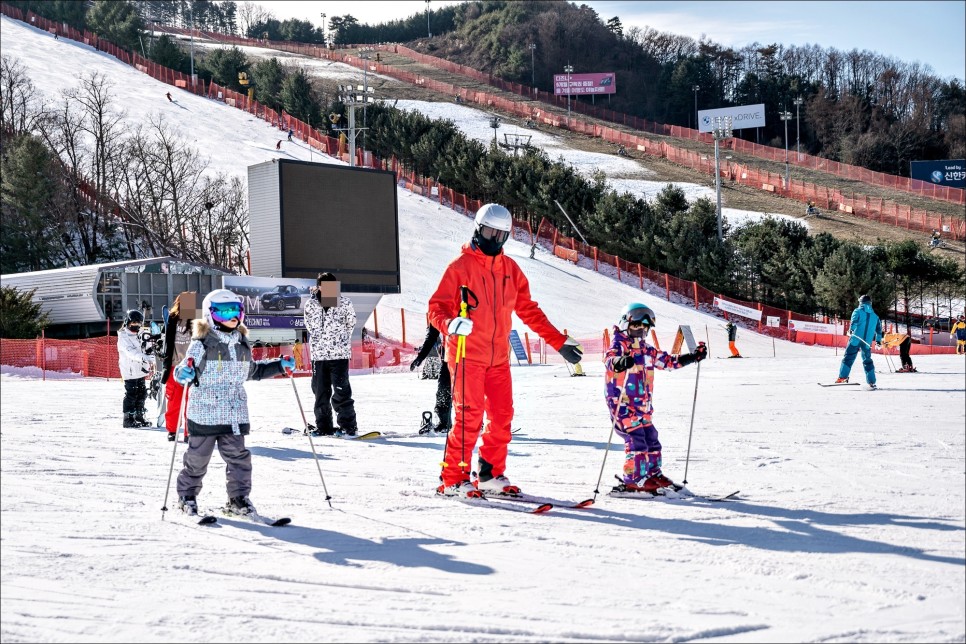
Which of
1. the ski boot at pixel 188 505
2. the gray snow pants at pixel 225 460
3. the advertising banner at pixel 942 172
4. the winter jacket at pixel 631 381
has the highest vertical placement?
the advertising banner at pixel 942 172

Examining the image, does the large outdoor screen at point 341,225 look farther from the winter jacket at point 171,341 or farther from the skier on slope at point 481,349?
the skier on slope at point 481,349

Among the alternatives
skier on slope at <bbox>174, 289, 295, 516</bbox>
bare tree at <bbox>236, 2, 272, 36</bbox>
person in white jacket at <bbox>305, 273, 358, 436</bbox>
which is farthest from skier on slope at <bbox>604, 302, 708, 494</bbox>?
bare tree at <bbox>236, 2, 272, 36</bbox>

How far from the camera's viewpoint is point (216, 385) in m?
5.45

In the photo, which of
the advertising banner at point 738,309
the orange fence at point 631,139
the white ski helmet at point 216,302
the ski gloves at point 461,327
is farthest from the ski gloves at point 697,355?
the orange fence at point 631,139

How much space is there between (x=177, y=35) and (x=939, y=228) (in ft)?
241

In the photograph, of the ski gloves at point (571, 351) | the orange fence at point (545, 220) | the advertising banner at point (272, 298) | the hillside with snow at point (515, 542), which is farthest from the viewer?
the orange fence at point (545, 220)

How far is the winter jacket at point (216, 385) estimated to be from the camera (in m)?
5.42

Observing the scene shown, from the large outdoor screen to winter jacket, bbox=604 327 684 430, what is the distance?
20343 millimetres

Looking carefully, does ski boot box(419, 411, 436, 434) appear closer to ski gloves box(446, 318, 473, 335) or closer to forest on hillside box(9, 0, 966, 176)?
ski gloves box(446, 318, 473, 335)

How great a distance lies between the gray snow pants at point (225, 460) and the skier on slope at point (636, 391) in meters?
2.14

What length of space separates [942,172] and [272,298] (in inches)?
1841

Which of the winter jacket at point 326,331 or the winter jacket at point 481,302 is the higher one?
the winter jacket at point 481,302

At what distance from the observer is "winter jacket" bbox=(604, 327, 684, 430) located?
19.7 ft

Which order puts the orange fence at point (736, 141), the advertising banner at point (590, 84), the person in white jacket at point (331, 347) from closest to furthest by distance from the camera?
the person in white jacket at point (331, 347), the orange fence at point (736, 141), the advertising banner at point (590, 84)
